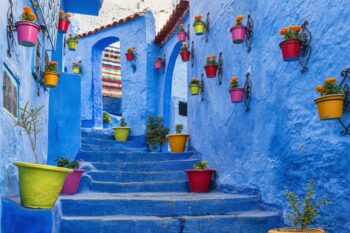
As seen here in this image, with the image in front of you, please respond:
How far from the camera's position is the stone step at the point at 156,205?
454cm

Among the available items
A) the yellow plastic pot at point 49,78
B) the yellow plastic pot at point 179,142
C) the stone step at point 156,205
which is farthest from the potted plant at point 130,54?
the stone step at point 156,205

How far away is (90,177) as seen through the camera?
6012 mm

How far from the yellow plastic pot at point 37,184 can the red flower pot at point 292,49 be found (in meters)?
2.41

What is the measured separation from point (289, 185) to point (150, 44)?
24.6 ft

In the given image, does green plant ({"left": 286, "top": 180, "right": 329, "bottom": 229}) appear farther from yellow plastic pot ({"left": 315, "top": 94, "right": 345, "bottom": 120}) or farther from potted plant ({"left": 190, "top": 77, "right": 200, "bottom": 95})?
potted plant ({"left": 190, "top": 77, "right": 200, "bottom": 95})

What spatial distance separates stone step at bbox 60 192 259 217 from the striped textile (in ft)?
35.2

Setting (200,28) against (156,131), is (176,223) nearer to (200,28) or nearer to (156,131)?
(200,28)

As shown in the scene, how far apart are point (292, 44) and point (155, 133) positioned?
588 cm

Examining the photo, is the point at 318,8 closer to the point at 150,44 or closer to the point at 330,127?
the point at 330,127

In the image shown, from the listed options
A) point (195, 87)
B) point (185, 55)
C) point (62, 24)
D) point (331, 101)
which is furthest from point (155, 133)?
point (331, 101)

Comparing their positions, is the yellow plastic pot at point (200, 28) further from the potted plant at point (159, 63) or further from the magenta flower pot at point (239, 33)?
the potted plant at point (159, 63)

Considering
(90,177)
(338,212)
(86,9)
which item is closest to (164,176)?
(90,177)

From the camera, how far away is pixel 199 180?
6.11m

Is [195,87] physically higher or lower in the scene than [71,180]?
higher
